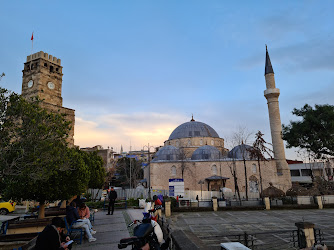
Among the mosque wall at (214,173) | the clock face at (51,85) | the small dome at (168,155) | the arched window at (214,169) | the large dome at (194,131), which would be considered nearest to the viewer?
A: the mosque wall at (214,173)

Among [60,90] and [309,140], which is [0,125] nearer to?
[309,140]

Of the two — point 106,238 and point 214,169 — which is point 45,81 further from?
point 106,238

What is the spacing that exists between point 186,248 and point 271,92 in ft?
99.0

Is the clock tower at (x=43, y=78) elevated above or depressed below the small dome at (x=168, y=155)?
above

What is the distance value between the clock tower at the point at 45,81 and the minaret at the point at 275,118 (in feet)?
90.4

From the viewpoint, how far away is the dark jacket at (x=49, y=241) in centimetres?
368

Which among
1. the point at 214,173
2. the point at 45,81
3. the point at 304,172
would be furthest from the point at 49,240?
the point at 304,172

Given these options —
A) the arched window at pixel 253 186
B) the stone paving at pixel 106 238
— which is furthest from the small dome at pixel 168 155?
the stone paving at pixel 106 238

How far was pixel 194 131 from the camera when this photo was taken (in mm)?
40406

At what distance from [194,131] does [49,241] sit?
1469 inches

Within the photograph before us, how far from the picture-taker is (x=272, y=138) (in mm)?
30703

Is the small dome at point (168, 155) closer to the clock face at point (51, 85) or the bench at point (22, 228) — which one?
the clock face at point (51, 85)

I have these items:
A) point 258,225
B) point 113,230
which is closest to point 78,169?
point 113,230

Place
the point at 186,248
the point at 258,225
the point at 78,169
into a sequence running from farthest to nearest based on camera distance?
the point at 258,225 < the point at 78,169 < the point at 186,248
